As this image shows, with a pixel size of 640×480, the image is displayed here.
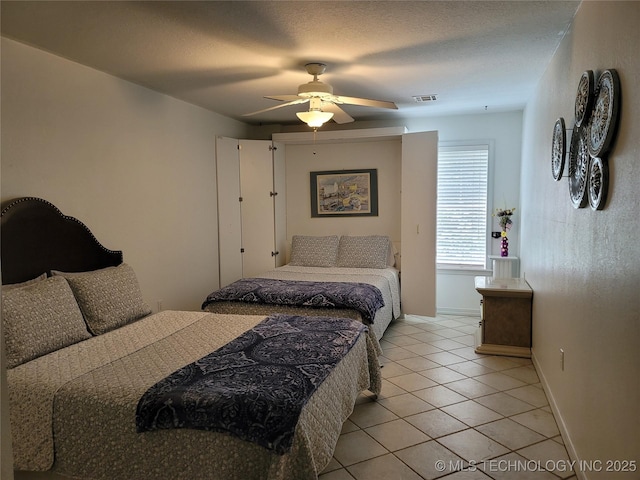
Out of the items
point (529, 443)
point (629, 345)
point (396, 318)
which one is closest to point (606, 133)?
point (629, 345)

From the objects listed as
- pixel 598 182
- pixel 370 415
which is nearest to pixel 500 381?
pixel 370 415

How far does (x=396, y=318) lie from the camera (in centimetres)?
518

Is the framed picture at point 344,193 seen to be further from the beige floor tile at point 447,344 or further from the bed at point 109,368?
the bed at point 109,368

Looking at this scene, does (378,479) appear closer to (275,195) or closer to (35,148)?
(35,148)

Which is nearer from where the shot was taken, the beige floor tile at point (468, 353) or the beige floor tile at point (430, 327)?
the beige floor tile at point (468, 353)

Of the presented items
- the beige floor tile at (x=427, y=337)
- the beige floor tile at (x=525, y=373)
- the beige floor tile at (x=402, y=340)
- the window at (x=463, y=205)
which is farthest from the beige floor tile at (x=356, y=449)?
the window at (x=463, y=205)

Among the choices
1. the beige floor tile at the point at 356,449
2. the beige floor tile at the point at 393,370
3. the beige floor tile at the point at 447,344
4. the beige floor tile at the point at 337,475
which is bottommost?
the beige floor tile at the point at 337,475

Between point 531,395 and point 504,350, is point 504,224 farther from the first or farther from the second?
point 531,395

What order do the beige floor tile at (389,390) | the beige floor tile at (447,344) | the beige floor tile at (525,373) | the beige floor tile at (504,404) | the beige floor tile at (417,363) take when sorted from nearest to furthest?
the beige floor tile at (504,404) < the beige floor tile at (389,390) < the beige floor tile at (525,373) < the beige floor tile at (417,363) < the beige floor tile at (447,344)

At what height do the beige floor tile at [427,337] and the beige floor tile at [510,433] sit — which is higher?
the beige floor tile at [427,337]

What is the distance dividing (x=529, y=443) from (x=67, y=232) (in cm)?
325

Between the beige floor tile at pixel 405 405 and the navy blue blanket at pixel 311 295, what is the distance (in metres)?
0.72

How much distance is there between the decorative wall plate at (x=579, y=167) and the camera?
2.14m

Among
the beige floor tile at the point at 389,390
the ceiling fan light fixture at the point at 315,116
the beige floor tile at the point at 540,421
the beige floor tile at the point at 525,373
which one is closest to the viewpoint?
the beige floor tile at the point at 540,421
